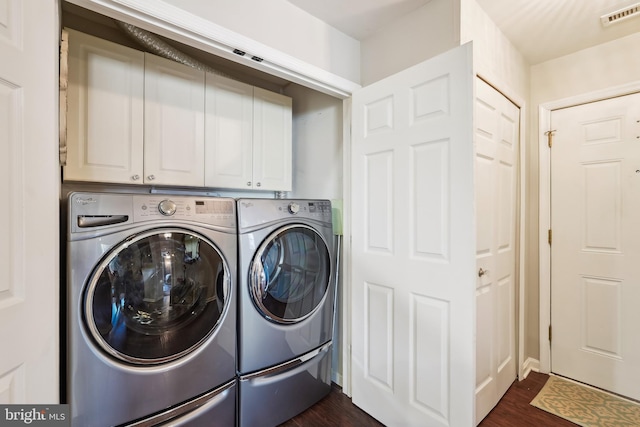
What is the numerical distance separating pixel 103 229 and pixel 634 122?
3.05 m

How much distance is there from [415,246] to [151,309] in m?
1.29

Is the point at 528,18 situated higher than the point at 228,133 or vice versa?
the point at 528,18

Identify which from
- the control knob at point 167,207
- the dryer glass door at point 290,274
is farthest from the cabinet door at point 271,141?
the control knob at point 167,207

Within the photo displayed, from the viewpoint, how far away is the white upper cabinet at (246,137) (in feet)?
6.05

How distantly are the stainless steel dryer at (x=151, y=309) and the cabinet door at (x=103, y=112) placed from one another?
1.50 feet

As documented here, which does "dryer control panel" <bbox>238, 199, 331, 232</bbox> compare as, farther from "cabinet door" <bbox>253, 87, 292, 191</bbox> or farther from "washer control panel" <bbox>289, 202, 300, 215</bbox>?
"cabinet door" <bbox>253, 87, 292, 191</bbox>

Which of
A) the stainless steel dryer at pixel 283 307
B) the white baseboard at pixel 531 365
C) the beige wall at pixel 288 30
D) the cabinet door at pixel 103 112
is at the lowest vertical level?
the white baseboard at pixel 531 365

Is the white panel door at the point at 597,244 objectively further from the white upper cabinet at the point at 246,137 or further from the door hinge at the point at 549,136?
the white upper cabinet at the point at 246,137

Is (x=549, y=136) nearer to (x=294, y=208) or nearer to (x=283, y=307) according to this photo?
(x=294, y=208)

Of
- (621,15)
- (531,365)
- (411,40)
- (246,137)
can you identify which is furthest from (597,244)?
(246,137)

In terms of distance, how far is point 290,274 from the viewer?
168 centimetres

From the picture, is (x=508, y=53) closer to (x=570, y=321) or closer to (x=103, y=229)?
(x=570, y=321)
